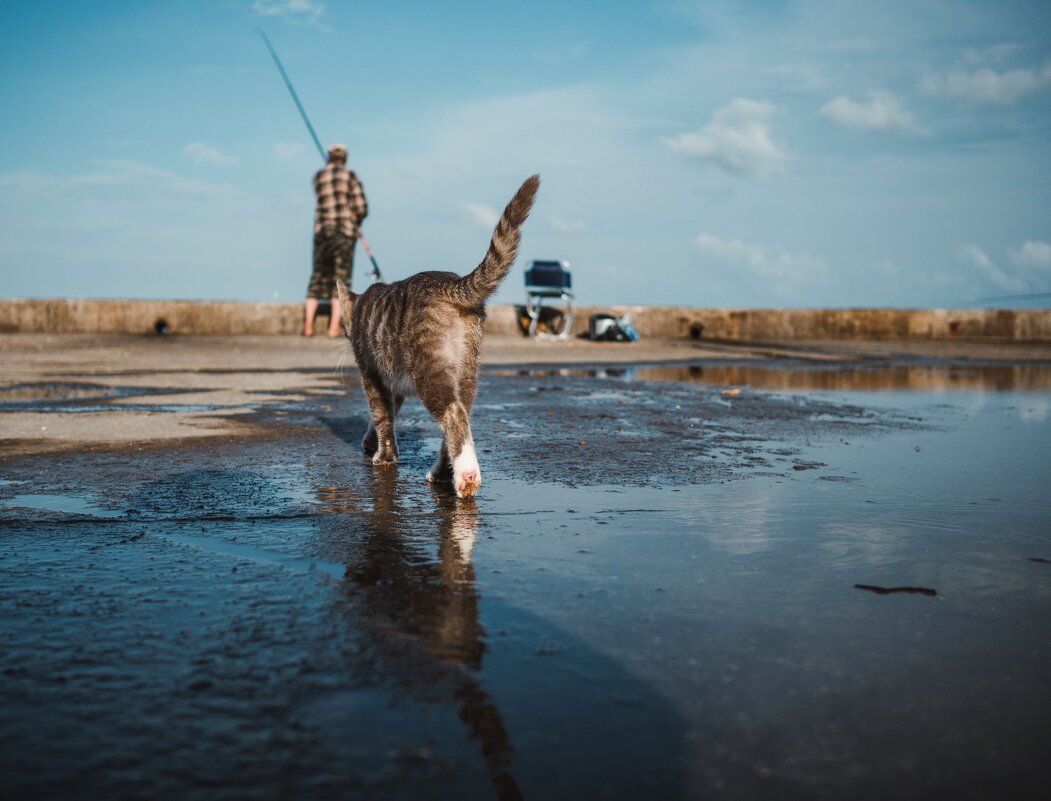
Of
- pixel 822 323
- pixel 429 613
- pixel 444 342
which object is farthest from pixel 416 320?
pixel 822 323

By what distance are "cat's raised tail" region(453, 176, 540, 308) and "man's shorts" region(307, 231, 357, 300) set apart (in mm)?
9021

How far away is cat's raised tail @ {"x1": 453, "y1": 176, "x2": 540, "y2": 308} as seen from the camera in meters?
3.83

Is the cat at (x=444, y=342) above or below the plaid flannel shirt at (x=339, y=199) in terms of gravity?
below

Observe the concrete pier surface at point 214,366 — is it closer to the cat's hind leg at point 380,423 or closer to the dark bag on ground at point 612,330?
the dark bag on ground at point 612,330

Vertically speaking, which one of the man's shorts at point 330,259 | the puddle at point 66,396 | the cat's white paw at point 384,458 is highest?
the man's shorts at point 330,259

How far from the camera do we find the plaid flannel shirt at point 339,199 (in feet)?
41.7

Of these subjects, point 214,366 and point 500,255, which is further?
point 214,366

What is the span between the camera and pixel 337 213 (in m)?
12.8

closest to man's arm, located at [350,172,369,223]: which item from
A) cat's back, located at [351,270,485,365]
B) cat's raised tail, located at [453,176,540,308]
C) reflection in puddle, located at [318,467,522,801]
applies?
cat's back, located at [351,270,485,365]

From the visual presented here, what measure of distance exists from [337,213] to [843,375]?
7.26 m

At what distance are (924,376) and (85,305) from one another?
1380 cm

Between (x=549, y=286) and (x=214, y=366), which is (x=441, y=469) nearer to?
(x=214, y=366)

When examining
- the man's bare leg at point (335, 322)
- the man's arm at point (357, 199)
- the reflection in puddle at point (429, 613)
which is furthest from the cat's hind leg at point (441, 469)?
the man's bare leg at point (335, 322)

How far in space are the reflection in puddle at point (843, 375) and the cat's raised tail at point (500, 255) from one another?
5.42m
